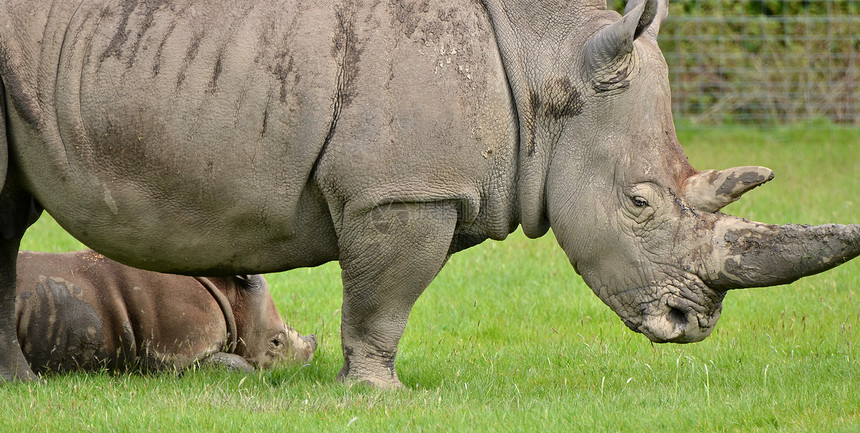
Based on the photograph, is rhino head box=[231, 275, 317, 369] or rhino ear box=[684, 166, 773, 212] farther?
rhino head box=[231, 275, 317, 369]

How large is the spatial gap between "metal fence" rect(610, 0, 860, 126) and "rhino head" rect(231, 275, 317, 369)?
1110 cm

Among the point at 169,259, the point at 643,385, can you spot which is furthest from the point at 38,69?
the point at 643,385

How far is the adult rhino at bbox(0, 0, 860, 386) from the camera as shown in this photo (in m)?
4.88

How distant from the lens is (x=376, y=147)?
4859 mm

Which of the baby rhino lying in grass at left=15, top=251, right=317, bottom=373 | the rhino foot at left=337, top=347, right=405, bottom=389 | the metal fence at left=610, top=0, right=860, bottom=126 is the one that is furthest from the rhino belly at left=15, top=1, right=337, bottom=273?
the metal fence at left=610, top=0, right=860, bottom=126

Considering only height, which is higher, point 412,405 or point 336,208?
point 336,208

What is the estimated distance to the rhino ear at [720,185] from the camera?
508cm

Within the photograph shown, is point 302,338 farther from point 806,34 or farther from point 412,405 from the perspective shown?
point 806,34

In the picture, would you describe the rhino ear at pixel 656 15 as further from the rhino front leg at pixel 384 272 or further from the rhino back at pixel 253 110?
the rhino front leg at pixel 384 272

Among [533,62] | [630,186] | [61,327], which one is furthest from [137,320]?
[630,186]

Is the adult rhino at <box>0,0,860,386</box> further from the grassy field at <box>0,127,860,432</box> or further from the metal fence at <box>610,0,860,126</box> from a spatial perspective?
the metal fence at <box>610,0,860,126</box>

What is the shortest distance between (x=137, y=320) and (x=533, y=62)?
8.58ft

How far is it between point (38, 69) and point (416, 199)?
1.73 m

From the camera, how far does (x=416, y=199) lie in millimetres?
4945
